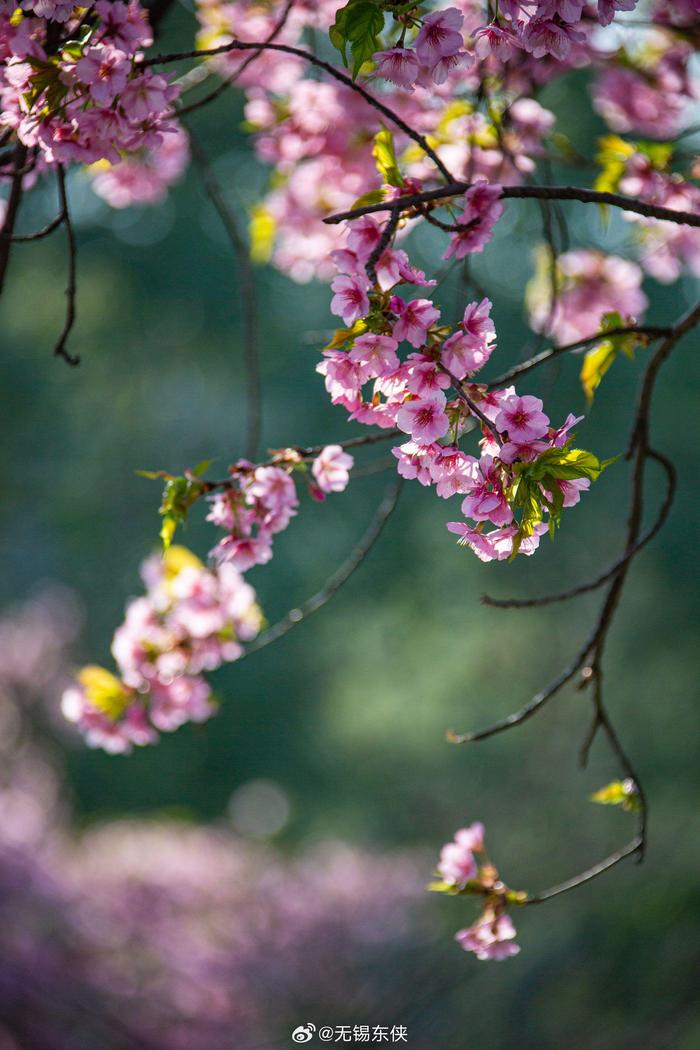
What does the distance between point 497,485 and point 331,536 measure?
810 cm

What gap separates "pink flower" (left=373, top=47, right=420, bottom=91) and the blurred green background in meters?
4.94

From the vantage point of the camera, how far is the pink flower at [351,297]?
703mm

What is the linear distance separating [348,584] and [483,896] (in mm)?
7552

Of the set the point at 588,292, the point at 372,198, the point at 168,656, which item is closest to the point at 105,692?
the point at 168,656

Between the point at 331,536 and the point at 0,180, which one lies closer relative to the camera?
the point at 0,180

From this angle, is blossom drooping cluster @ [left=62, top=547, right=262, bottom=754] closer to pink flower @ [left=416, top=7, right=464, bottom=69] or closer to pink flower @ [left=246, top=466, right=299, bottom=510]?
pink flower @ [left=246, top=466, right=299, bottom=510]

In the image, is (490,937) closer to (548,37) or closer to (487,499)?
(487,499)

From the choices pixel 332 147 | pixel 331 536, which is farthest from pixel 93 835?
pixel 331 536

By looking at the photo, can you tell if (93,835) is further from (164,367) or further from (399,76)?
(164,367)

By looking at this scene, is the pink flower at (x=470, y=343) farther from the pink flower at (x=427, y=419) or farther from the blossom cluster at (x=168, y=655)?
the blossom cluster at (x=168, y=655)

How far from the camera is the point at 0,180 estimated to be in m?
1.19

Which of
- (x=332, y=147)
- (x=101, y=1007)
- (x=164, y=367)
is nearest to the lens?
(x=332, y=147)

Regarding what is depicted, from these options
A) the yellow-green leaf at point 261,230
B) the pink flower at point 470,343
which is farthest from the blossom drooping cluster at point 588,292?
the pink flower at point 470,343

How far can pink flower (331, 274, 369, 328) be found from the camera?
0.70 meters
